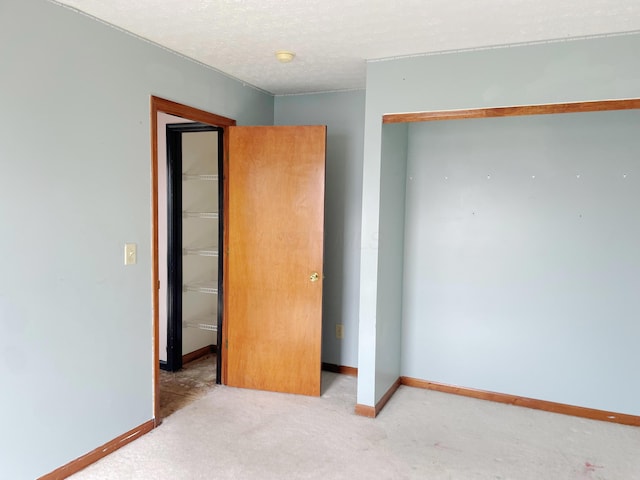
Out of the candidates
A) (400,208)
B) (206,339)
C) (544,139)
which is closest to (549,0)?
(544,139)

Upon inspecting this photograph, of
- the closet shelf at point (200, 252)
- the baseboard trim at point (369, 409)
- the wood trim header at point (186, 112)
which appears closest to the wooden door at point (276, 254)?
the wood trim header at point (186, 112)

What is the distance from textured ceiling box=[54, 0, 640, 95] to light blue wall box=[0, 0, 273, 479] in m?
0.23

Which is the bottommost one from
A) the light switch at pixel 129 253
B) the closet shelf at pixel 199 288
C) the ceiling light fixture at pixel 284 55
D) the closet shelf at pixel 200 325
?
the closet shelf at pixel 200 325

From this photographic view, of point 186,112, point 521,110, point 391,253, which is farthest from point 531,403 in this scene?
point 186,112

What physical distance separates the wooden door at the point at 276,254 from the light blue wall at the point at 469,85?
17.9 inches

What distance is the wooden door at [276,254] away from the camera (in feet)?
10.9

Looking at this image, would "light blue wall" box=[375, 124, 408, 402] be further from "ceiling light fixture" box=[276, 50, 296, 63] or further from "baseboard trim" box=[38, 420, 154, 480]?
"baseboard trim" box=[38, 420, 154, 480]

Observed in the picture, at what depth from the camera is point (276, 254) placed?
341cm

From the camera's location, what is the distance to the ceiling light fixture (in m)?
2.79

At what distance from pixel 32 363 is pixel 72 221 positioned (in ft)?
2.31

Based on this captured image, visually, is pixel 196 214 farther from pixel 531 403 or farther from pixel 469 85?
pixel 531 403

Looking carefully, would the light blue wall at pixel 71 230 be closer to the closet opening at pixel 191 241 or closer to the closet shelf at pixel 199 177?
the closet opening at pixel 191 241

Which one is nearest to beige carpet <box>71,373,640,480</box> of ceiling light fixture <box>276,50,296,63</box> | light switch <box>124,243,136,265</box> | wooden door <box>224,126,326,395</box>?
wooden door <box>224,126,326,395</box>

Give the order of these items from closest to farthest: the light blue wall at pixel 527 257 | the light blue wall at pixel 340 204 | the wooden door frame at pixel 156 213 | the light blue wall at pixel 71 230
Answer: the light blue wall at pixel 71 230
the wooden door frame at pixel 156 213
the light blue wall at pixel 527 257
the light blue wall at pixel 340 204
